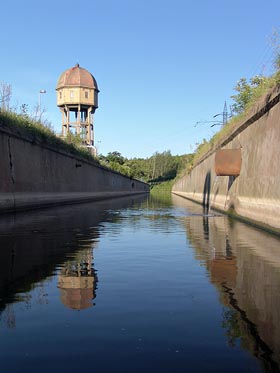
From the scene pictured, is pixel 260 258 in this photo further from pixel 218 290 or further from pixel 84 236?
pixel 84 236

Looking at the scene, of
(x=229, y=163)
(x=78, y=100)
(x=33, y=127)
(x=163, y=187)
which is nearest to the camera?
(x=229, y=163)

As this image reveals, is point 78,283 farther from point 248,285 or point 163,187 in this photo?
point 163,187

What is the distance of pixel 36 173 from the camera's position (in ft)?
81.3

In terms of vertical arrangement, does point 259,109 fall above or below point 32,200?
above

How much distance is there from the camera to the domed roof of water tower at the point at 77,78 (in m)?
74.8

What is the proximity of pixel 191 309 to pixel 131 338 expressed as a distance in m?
1.10

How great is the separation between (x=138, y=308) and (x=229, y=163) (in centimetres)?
1421

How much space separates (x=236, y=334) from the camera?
3871 mm

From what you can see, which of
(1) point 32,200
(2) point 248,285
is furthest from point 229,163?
(2) point 248,285

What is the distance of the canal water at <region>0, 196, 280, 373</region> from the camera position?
3330 millimetres

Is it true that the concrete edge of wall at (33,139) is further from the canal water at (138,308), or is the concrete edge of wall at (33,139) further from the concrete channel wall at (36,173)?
the canal water at (138,308)

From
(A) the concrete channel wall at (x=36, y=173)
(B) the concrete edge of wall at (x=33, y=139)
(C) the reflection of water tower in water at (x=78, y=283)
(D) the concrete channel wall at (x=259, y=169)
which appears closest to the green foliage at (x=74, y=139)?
(A) the concrete channel wall at (x=36, y=173)

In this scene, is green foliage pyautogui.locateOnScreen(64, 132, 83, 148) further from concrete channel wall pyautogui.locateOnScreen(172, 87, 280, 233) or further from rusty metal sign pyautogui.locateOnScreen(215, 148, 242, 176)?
rusty metal sign pyautogui.locateOnScreen(215, 148, 242, 176)

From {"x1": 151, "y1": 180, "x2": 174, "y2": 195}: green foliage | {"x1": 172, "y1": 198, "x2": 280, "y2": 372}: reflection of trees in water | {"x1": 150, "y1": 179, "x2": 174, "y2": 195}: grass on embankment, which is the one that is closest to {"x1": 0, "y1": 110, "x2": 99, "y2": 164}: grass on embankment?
{"x1": 172, "y1": 198, "x2": 280, "y2": 372}: reflection of trees in water
